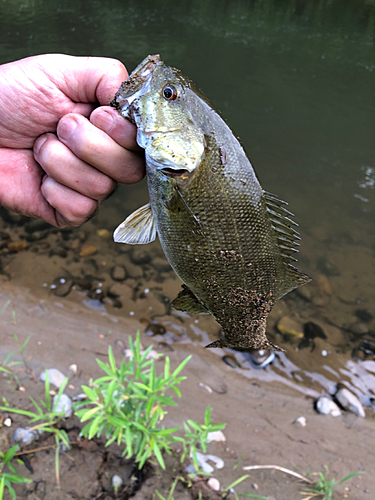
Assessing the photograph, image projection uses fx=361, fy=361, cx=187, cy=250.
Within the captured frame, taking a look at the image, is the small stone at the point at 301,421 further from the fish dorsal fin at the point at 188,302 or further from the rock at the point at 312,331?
the fish dorsal fin at the point at 188,302

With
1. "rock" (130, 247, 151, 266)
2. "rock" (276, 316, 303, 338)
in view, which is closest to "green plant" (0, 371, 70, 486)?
"rock" (130, 247, 151, 266)

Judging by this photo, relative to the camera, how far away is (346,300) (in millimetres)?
5594

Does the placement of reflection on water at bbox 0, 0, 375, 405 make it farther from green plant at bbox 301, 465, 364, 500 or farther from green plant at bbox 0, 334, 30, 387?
green plant at bbox 301, 465, 364, 500

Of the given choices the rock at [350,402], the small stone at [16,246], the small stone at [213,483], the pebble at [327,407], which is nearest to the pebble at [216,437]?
the small stone at [213,483]

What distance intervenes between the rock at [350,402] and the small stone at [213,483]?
1987mm

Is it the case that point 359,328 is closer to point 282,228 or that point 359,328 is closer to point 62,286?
point 282,228

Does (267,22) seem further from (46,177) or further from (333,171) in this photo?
(46,177)

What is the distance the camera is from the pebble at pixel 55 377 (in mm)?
3578

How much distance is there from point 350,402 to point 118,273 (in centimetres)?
347

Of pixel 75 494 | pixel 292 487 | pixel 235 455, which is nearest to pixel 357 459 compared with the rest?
pixel 292 487

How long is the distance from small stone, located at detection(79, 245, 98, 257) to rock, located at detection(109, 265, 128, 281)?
476 millimetres

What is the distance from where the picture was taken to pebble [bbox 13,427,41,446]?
9.45 ft

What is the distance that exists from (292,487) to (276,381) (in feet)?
4.31

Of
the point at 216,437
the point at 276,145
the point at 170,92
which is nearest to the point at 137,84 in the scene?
the point at 170,92
